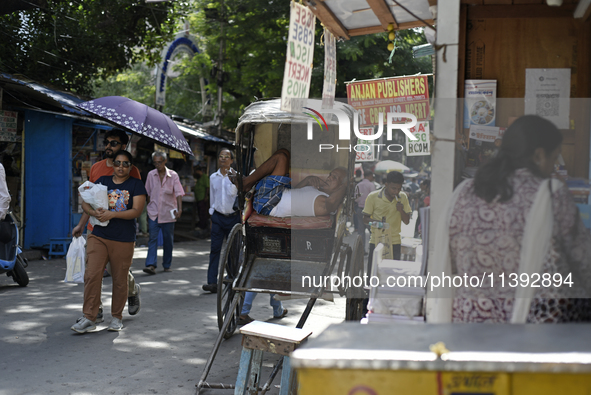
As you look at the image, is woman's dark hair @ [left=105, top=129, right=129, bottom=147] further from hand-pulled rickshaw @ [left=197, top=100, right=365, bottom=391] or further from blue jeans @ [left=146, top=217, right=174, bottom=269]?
blue jeans @ [left=146, top=217, right=174, bottom=269]

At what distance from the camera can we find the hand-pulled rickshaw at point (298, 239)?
557 cm

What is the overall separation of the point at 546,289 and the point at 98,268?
15.2 feet

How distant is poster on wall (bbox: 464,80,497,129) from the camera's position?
3.59 metres

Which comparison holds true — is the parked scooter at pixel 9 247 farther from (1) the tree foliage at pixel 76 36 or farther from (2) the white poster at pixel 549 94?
(1) the tree foliage at pixel 76 36

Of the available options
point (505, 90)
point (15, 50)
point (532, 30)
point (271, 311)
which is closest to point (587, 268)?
point (505, 90)

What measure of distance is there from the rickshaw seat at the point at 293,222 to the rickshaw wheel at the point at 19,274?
4.27 metres

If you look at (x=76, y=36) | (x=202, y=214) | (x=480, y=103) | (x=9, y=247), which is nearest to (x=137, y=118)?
(x=9, y=247)

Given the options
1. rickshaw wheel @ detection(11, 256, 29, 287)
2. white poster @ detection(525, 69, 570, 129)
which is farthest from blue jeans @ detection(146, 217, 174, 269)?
white poster @ detection(525, 69, 570, 129)

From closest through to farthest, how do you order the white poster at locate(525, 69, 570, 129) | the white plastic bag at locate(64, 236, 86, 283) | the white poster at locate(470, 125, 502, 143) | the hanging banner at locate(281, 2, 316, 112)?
1. the white poster at locate(525, 69, 570, 129)
2. the white poster at locate(470, 125, 502, 143)
3. the hanging banner at locate(281, 2, 316, 112)
4. the white plastic bag at locate(64, 236, 86, 283)

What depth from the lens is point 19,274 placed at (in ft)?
27.2

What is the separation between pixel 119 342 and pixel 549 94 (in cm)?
461

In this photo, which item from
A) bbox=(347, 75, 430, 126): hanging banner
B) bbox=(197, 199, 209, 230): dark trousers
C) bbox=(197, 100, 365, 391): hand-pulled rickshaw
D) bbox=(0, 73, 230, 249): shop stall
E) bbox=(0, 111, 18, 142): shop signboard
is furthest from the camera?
bbox=(197, 199, 209, 230): dark trousers

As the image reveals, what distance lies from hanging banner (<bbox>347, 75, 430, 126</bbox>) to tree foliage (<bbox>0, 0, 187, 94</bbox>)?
8599 millimetres

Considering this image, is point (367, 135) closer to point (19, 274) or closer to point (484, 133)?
point (484, 133)
